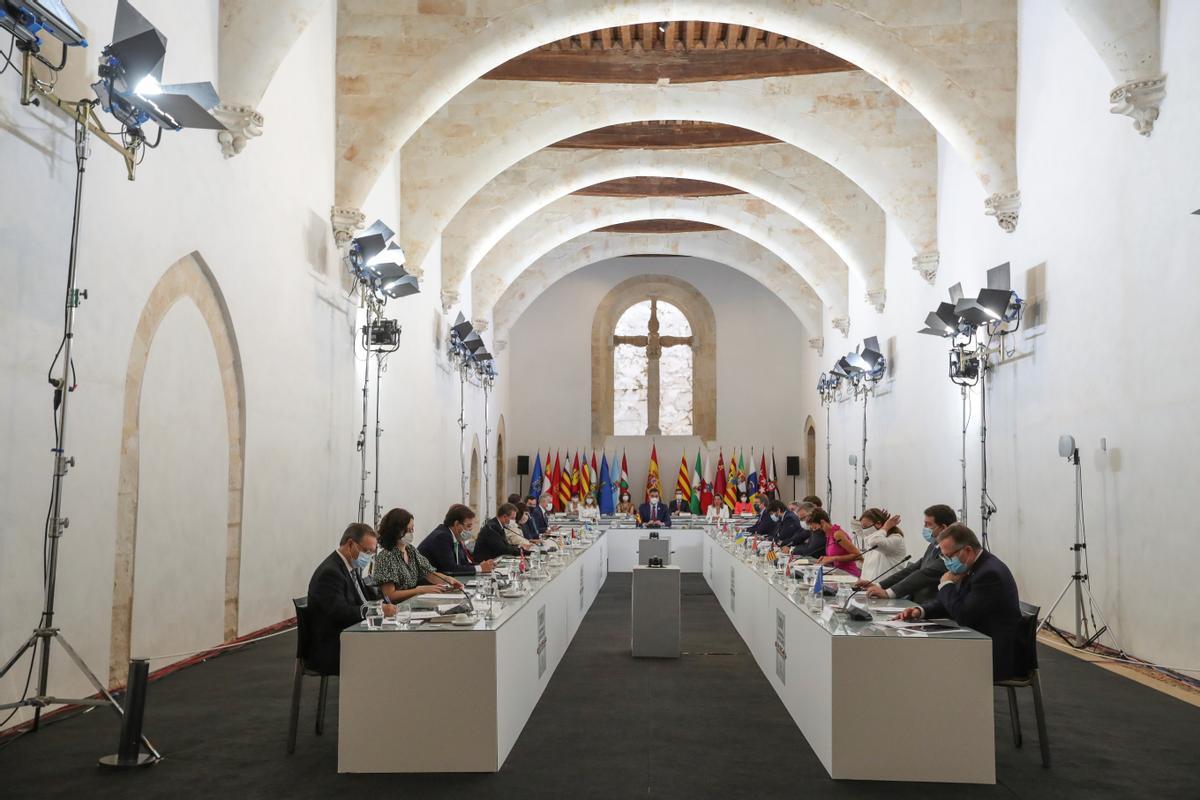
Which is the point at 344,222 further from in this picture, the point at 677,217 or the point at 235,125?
the point at 677,217

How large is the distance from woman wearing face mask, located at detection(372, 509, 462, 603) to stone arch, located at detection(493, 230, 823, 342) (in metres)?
13.3

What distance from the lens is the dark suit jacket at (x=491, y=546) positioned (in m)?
8.70

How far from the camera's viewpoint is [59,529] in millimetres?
4328

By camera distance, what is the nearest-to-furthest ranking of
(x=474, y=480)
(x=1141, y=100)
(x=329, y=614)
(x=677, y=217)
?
(x=329, y=614) < (x=1141, y=100) < (x=677, y=217) < (x=474, y=480)

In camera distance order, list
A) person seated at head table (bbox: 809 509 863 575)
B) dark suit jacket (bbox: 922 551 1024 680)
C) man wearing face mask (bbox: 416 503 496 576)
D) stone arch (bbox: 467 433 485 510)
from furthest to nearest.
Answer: stone arch (bbox: 467 433 485 510) < person seated at head table (bbox: 809 509 863 575) < man wearing face mask (bbox: 416 503 496 576) < dark suit jacket (bbox: 922 551 1024 680)

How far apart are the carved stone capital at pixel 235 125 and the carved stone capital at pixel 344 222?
2198 mm

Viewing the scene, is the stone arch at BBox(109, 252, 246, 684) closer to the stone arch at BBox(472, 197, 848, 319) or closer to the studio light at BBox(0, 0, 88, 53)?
the studio light at BBox(0, 0, 88, 53)

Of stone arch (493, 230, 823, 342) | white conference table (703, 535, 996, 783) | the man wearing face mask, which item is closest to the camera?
white conference table (703, 535, 996, 783)

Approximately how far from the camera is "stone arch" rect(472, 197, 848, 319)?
16.5 m

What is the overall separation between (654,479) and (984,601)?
16190mm

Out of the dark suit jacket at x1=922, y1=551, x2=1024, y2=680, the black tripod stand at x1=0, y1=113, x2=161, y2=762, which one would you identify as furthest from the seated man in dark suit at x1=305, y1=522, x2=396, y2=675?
the dark suit jacket at x1=922, y1=551, x2=1024, y2=680

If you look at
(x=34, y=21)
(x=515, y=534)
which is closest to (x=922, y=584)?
(x=34, y=21)

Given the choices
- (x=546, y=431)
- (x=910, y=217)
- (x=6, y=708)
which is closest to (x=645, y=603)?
(x=6, y=708)

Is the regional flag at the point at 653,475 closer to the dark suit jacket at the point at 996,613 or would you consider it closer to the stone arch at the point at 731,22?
the stone arch at the point at 731,22
